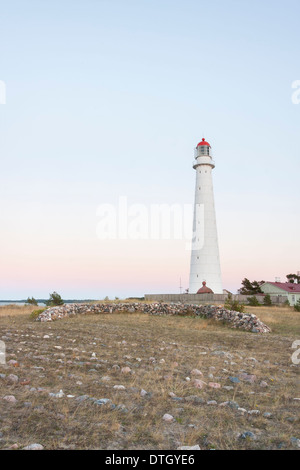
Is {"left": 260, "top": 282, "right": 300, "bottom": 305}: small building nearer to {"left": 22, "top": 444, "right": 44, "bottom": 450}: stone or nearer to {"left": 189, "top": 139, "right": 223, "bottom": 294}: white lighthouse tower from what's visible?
{"left": 189, "top": 139, "right": 223, "bottom": 294}: white lighthouse tower

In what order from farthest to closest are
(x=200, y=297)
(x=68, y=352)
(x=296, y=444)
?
(x=200, y=297) < (x=68, y=352) < (x=296, y=444)

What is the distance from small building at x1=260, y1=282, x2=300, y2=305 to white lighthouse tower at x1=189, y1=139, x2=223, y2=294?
21.5 metres

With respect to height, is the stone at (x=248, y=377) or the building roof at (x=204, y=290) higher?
the building roof at (x=204, y=290)

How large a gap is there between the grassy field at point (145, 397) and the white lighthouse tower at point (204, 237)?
32.4 m

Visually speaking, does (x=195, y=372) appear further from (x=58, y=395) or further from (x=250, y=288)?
(x=250, y=288)

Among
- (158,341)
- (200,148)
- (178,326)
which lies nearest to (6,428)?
(158,341)

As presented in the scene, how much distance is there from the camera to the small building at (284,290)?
61.7m

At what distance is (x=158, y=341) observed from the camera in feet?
45.0

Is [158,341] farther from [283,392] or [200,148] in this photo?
[200,148]

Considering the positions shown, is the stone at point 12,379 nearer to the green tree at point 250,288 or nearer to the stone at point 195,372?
the stone at point 195,372

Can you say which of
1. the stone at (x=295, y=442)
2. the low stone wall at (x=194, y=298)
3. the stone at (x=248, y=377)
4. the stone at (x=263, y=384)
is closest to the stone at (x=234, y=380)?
the stone at (x=248, y=377)

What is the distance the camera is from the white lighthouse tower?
44750 millimetres

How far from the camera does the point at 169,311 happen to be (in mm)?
27562

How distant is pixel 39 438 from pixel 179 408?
7.62 feet
